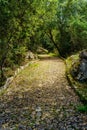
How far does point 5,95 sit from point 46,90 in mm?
2233

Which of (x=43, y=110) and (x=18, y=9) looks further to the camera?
(x=18, y=9)

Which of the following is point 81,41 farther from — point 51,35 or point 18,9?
point 18,9

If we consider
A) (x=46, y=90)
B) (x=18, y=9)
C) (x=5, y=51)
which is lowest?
(x=46, y=90)

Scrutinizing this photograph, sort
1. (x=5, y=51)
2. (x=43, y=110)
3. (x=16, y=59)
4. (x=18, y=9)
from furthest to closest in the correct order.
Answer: (x=16, y=59)
(x=5, y=51)
(x=18, y=9)
(x=43, y=110)

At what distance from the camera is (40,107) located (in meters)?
10.5

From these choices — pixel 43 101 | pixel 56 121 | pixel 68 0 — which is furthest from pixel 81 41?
pixel 56 121

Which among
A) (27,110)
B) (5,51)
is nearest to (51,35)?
(5,51)

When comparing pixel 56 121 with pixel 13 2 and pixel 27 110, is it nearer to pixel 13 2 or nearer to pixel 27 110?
pixel 27 110

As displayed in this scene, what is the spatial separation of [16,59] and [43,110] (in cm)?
1439

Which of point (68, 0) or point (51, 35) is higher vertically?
point (68, 0)

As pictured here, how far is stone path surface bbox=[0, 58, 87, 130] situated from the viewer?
27.8ft

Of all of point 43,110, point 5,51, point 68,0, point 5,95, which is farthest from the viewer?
point 68,0

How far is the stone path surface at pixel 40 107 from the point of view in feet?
27.8

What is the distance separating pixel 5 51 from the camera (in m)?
16.3
